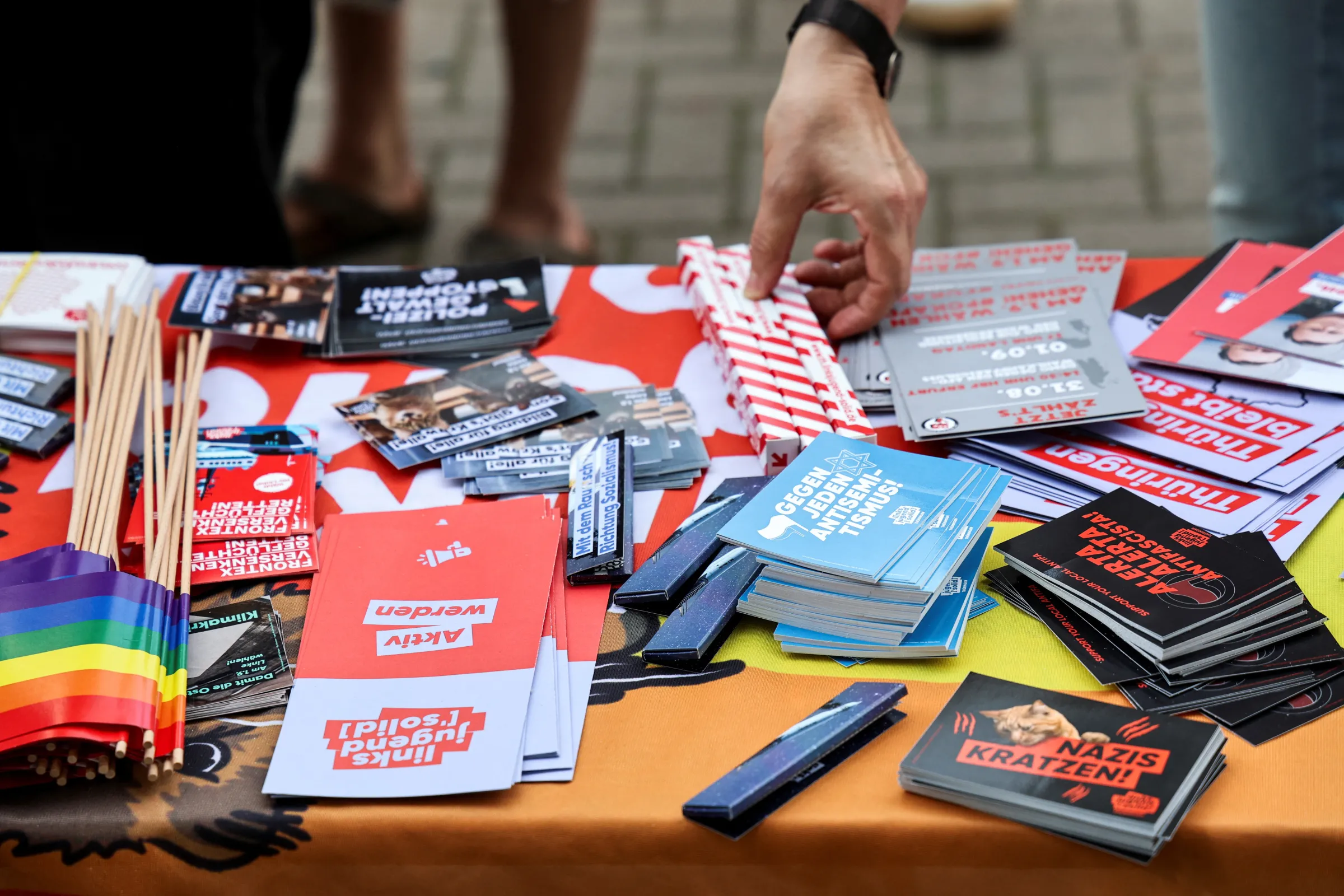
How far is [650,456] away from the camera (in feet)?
3.75

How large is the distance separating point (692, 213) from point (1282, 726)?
231 centimetres

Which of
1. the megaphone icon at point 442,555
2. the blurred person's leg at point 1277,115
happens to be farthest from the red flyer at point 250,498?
the blurred person's leg at point 1277,115

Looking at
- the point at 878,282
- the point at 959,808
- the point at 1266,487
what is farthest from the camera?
the point at 878,282

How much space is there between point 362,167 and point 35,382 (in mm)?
1874

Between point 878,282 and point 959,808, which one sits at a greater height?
point 878,282

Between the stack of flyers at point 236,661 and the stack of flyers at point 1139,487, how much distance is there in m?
0.62

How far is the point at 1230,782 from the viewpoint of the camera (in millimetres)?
805

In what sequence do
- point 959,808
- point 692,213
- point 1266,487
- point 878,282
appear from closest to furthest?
point 959,808, point 1266,487, point 878,282, point 692,213

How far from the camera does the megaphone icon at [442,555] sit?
3.29 feet

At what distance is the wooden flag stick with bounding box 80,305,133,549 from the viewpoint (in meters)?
1.04

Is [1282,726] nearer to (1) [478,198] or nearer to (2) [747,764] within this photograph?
(2) [747,764]

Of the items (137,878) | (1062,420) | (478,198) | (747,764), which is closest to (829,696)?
(747,764)

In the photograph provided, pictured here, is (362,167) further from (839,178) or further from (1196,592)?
(1196,592)

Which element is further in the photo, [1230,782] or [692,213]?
[692,213]
